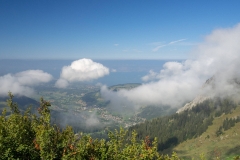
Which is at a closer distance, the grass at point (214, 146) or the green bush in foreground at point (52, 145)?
the green bush in foreground at point (52, 145)

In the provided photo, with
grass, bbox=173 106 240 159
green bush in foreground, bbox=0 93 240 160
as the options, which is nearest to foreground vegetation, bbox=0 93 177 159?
green bush in foreground, bbox=0 93 240 160

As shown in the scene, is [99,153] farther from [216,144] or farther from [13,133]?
[216,144]

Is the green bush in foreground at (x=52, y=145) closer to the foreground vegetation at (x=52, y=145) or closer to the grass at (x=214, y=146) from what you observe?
the foreground vegetation at (x=52, y=145)

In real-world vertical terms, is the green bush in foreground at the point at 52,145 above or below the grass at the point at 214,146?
above

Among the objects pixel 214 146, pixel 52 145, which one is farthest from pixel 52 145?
pixel 214 146

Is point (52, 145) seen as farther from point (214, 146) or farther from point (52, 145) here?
point (214, 146)

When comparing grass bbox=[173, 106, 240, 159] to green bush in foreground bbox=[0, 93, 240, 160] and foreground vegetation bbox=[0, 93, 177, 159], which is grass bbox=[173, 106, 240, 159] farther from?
green bush in foreground bbox=[0, 93, 240, 160]

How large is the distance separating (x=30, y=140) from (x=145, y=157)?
18320 mm

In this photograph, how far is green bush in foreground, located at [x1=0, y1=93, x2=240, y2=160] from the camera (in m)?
24.4

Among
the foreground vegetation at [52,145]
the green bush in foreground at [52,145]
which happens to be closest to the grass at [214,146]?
the foreground vegetation at [52,145]

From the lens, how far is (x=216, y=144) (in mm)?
166000

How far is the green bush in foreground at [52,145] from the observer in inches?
962

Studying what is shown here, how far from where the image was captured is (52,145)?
82.6 ft

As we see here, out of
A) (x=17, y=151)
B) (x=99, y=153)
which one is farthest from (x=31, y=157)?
(x=99, y=153)
